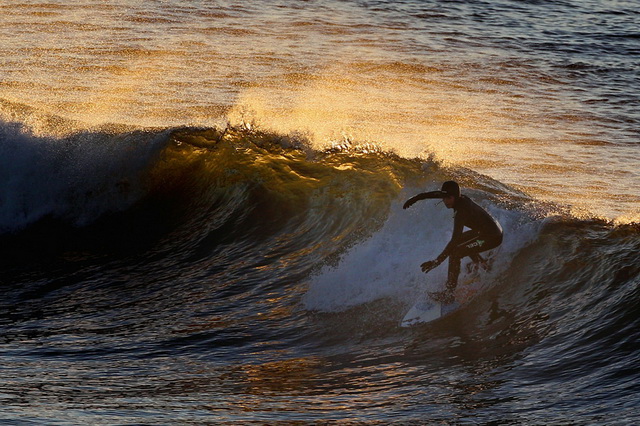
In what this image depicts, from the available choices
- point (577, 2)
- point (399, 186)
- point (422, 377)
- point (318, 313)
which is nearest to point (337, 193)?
point (399, 186)

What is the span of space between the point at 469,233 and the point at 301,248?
333 cm

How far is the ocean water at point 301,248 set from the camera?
8820 mm

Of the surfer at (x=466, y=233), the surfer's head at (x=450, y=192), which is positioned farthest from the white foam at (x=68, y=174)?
the surfer's head at (x=450, y=192)

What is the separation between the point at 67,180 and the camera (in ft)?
50.5

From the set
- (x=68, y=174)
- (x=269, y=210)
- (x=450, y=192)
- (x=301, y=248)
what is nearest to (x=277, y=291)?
(x=301, y=248)

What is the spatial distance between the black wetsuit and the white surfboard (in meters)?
0.48

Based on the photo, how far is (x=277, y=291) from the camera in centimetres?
1210

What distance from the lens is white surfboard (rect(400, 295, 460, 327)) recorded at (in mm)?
10641

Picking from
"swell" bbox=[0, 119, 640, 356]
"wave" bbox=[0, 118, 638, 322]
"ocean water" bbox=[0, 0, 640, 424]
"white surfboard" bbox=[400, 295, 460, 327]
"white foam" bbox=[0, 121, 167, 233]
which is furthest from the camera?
"white foam" bbox=[0, 121, 167, 233]

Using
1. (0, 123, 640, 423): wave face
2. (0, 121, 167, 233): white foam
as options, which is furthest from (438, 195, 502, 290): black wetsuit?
Answer: (0, 121, 167, 233): white foam

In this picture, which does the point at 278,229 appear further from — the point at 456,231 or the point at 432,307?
the point at 456,231

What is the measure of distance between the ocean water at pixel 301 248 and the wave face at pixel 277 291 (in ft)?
0.11

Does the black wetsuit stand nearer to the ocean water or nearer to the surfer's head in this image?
the surfer's head

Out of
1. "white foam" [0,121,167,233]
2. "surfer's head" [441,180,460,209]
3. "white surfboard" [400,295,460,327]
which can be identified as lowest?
"white surfboard" [400,295,460,327]
